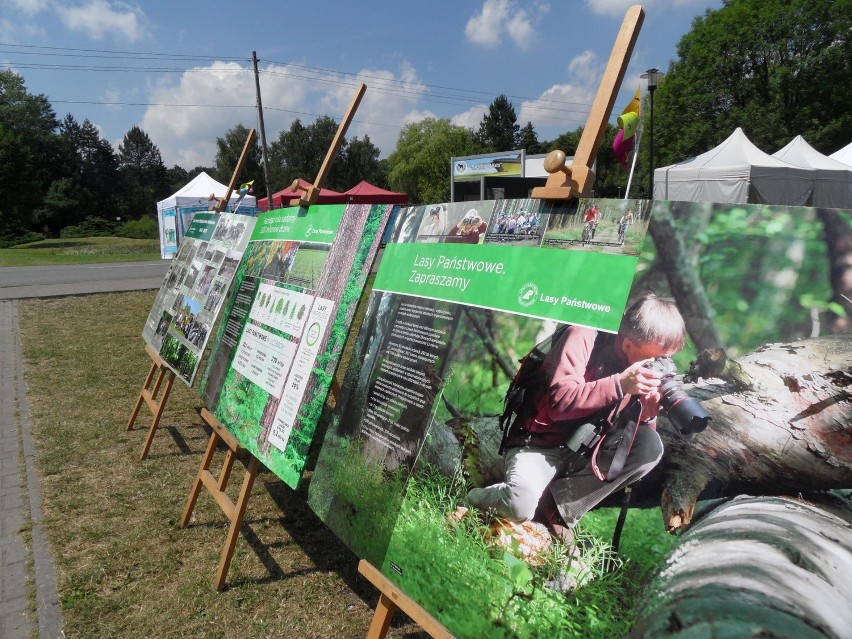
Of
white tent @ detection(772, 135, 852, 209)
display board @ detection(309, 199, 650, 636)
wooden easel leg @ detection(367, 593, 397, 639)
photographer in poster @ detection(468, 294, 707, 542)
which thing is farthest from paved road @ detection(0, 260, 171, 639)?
white tent @ detection(772, 135, 852, 209)

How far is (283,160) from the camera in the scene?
61844 mm

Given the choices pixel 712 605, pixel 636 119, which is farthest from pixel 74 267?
pixel 712 605

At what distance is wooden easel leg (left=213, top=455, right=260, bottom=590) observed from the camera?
3016 millimetres

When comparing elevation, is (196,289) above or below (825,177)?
below

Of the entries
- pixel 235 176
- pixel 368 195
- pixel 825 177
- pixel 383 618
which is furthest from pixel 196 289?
pixel 368 195

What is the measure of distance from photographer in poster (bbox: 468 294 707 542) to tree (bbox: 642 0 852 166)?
121 ft

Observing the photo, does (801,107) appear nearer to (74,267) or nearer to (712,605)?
(74,267)

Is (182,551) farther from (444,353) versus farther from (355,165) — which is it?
(355,165)

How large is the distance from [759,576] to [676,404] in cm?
35

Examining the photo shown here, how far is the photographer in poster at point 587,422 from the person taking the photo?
53.9 inches

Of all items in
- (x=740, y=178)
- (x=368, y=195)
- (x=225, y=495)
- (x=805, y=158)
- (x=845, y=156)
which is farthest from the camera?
(x=368, y=195)

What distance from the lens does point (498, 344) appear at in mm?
1801

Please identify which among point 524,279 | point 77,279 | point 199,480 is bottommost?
point 77,279

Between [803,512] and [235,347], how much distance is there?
10.2ft
